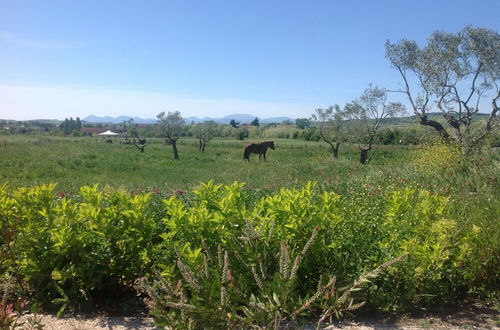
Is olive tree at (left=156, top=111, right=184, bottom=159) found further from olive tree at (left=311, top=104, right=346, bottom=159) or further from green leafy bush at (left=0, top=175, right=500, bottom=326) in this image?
green leafy bush at (left=0, top=175, right=500, bottom=326)

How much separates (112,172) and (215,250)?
21198 millimetres

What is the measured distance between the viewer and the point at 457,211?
4.81 meters

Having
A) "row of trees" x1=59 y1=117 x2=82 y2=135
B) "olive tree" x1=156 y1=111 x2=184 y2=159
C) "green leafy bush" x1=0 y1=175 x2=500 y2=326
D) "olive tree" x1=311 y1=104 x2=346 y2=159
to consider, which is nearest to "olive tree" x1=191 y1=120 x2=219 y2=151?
"olive tree" x1=156 y1=111 x2=184 y2=159

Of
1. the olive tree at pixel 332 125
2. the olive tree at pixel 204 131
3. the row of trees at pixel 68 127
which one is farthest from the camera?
the row of trees at pixel 68 127

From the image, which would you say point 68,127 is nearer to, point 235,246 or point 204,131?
point 204,131

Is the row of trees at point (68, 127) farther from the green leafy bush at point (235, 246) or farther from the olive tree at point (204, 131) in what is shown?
the green leafy bush at point (235, 246)

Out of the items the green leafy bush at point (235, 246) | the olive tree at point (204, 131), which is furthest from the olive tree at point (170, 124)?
the green leafy bush at point (235, 246)

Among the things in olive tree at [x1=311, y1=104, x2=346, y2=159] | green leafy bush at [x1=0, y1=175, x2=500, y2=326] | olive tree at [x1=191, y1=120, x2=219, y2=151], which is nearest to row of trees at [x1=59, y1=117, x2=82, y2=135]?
olive tree at [x1=191, y1=120, x2=219, y2=151]

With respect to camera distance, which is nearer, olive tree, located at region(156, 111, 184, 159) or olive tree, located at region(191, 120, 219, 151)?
olive tree, located at region(156, 111, 184, 159)

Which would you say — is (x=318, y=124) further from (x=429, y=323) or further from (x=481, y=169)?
(x=429, y=323)

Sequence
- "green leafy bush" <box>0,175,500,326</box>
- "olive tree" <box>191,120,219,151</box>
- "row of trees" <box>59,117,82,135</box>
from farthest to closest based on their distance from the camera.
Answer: "row of trees" <box>59,117,82,135</box> → "olive tree" <box>191,120,219,151</box> → "green leafy bush" <box>0,175,500,326</box>

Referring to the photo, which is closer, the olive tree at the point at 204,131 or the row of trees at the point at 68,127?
the olive tree at the point at 204,131

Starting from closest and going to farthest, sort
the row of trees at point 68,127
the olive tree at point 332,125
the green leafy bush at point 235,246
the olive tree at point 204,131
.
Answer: the green leafy bush at point 235,246 < the olive tree at point 332,125 < the olive tree at point 204,131 < the row of trees at point 68,127

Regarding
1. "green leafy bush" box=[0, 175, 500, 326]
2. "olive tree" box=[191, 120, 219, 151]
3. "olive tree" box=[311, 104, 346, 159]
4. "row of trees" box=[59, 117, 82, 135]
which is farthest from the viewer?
"row of trees" box=[59, 117, 82, 135]
